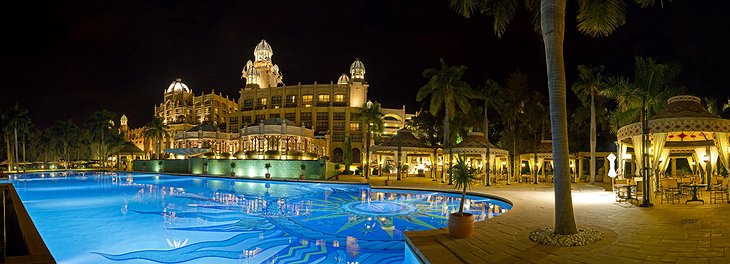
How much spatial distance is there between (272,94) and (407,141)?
46.6m

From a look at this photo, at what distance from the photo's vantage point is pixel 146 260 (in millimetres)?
9867

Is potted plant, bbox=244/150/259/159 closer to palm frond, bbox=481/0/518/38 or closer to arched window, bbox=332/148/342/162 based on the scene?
arched window, bbox=332/148/342/162

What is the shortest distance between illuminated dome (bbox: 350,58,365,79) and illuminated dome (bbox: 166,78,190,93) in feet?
118

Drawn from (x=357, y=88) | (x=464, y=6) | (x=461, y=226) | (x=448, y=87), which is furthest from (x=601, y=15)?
(x=357, y=88)

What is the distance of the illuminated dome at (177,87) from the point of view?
86250mm

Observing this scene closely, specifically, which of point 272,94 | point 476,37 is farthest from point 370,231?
point 272,94

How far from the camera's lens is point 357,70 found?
253 feet

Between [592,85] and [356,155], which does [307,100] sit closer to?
[356,155]

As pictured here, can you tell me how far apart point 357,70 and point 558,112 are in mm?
70067

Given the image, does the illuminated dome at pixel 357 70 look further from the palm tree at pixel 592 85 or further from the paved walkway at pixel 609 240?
the paved walkway at pixel 609 240

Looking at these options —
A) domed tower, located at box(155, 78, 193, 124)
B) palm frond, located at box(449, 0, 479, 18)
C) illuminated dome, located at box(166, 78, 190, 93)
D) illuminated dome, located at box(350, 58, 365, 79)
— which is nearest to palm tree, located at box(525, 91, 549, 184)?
palm frond, located at box(449, 0, 479, 18)

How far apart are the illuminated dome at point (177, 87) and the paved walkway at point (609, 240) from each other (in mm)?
85961

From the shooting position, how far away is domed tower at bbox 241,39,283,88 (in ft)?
271

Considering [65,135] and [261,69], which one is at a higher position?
[261,69]
